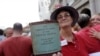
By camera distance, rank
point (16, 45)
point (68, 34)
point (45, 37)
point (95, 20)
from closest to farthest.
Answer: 1. point (45, 37)
2. point (68, 34)
3. point (95, 20)
4. point (16, 45)

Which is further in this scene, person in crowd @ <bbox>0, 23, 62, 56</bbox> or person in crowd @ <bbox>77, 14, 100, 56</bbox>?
person in crowd @ <bbox>0, 23, 62, 56</bbox>

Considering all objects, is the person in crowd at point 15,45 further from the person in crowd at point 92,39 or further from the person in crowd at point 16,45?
the person in crowd at point 92,39

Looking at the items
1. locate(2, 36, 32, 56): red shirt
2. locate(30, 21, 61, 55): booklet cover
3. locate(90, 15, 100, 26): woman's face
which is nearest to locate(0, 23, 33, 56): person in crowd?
locate(2, 36, 32, 56): red shirt

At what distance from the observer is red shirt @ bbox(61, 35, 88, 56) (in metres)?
2.62

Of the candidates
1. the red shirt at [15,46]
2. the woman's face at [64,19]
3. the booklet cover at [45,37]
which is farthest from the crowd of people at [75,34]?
the red shirt at [15,46]

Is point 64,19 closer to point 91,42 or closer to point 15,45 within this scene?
point 91,42

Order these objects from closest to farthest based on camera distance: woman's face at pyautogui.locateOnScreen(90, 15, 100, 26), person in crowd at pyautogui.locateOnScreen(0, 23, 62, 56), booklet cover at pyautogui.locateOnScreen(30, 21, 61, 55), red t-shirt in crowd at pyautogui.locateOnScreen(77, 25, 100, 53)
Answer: booklet cover at pyautogui.locateOnScreen(30, 21, 61, 55)
red t-shirt in crowd at pyautogui.locateOnScreen(77, 25, 100, 53)
woman's face at pyautogui.locateOnScreen(90, 15, 100, 26)
person in crowd at pyautogui.locateOnScreen(0, 23, 62, 56)

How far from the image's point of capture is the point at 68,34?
2.76 metres

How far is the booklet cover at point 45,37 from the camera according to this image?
6.80 feet

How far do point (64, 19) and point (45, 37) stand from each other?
2.10 ft

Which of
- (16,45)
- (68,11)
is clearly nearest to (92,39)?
(68,11)

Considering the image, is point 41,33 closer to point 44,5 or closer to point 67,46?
point 67,46

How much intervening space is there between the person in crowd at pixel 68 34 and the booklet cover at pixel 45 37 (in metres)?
0.51

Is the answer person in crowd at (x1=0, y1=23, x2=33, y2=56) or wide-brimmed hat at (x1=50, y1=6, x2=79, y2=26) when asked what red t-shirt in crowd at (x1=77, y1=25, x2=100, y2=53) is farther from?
person in crowd at (x1=0, y1=23, x2=33, y2=56)
